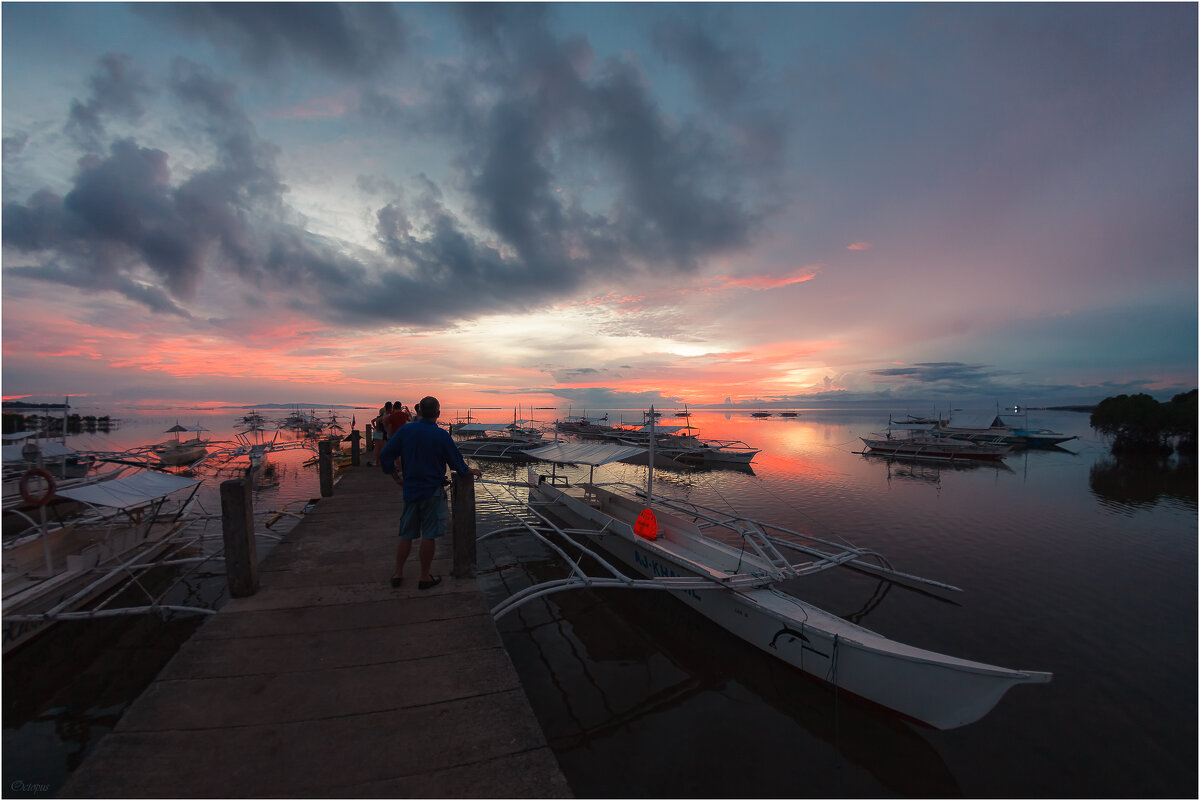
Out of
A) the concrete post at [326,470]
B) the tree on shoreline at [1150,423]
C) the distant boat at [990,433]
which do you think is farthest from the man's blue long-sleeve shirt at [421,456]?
the tree on shoreline at [1150,423]

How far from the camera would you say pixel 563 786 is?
10.1ft

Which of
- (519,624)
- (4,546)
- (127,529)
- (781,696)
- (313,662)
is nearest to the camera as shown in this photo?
(313,662)

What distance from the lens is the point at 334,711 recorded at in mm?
3561

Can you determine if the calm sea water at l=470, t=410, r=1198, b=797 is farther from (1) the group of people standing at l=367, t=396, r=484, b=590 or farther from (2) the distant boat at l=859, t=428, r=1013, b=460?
(2) the distant boat at l=859, t=428, r=1013, b=460

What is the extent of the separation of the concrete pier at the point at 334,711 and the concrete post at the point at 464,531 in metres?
0.48

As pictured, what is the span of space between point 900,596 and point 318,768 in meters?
12.9

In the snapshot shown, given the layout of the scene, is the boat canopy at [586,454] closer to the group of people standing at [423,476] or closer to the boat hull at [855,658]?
the boat hull at [855,658]

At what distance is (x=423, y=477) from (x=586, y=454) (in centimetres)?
964

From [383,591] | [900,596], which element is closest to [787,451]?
[900,596]

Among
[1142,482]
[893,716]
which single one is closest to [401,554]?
[893,716]

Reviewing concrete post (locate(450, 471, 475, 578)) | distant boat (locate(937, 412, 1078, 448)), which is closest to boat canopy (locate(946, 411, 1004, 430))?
distant boat (locate(937, 412, 1078, 448))

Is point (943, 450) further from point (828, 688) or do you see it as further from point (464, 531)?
point (464, 531)

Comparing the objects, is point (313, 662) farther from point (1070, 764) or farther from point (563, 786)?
point (1070, 764)

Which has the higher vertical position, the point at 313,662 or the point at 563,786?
the point at 313,662
